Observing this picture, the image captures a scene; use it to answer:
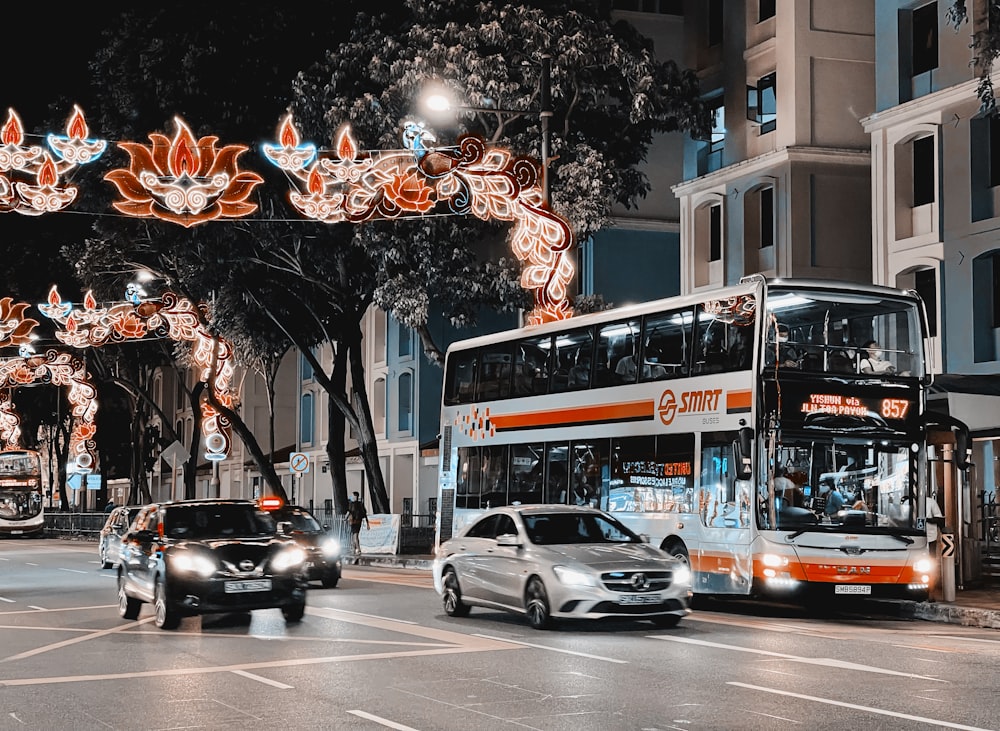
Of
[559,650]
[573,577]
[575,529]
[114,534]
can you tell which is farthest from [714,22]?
[559,650]

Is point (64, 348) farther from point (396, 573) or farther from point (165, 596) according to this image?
point (165, 596)

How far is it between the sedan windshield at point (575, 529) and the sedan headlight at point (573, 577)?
860 mm

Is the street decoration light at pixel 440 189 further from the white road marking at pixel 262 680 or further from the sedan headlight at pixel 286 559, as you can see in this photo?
the white road marking at pixel 262 680

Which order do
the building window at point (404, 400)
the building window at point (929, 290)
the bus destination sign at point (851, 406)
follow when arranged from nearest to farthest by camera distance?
the bus destination sign at point (851, 406) < the building window at point (929, 290) < the building window at point (404, 400)

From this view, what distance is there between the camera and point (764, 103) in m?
39.3

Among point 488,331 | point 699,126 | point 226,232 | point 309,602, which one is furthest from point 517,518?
point 488,331

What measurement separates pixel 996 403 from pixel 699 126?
9.09 meters

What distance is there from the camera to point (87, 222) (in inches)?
2028

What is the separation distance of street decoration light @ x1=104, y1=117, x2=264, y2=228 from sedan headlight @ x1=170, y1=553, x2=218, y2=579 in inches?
303

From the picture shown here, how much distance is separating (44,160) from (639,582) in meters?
12.8

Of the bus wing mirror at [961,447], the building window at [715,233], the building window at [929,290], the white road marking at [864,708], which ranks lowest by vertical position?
the white road marking at [864,708]

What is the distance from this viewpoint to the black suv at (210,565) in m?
17.8

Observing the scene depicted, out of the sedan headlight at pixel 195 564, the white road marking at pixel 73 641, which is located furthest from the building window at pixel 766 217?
the sedan headlight at pixel 195 564

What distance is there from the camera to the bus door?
2003 centimetres
